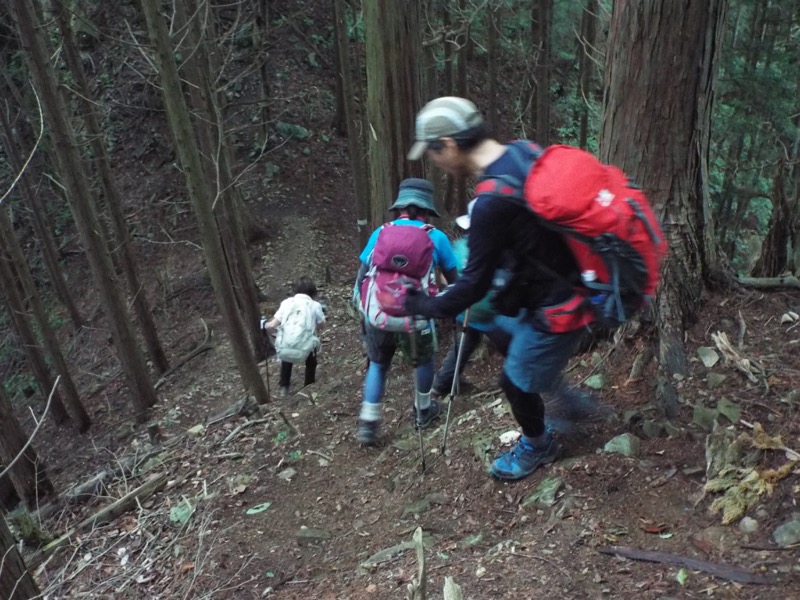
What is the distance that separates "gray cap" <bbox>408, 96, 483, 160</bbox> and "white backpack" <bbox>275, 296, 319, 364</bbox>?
494 centimetres

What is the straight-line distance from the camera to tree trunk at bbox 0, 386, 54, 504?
852 centimetres

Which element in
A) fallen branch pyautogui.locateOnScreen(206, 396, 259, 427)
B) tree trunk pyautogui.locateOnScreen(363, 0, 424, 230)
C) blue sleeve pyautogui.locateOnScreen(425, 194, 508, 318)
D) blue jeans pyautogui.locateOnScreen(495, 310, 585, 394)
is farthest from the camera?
fallen branch pyautogui.locateOnScreen(206, 396, 259, 427)

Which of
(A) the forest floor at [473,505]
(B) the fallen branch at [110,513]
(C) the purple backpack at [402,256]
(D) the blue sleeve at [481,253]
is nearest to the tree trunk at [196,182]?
(A) the forest floor at [473,505]

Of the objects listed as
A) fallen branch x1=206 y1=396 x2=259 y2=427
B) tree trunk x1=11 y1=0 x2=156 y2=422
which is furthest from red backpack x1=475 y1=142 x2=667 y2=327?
tree trunk x1=11 y1=0 x2=156 y2=422

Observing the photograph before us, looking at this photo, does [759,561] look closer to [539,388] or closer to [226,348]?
[539,388]

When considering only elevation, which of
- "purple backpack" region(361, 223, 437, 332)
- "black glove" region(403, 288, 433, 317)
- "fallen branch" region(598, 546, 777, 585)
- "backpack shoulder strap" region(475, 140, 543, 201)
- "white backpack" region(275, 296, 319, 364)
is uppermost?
"backpack shoulder strap" region(475, 140, 543, 201)

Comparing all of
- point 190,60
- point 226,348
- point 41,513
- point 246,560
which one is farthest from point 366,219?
point 246,560

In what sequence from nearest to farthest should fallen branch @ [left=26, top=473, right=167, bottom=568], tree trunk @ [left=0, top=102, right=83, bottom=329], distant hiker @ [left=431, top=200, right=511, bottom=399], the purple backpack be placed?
distant hiker @ [left=431, top=200, right=511, bottom=399]
the purple backpack
fallen branch @ [left=26, top=473, right=167, bottom=568]
tree trunk @ [left=0, top=102, right=83, bottom=329]

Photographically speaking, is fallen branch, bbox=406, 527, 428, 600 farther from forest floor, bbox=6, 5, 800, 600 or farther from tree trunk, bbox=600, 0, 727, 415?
tree trunk, bbox=600, 0, 727, 415

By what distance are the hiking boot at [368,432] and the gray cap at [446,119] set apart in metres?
2.94

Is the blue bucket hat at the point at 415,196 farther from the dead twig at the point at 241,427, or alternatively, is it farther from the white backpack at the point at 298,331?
the dead twig at the point at 241,427

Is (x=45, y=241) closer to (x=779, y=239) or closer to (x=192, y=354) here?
(x=192, y=354)

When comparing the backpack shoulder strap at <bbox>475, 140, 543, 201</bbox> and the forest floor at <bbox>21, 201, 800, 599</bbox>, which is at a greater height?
the backpack shoulder strap at <bbox>475, 140, 543, 201</bbox>

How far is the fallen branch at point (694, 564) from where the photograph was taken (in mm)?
2604
